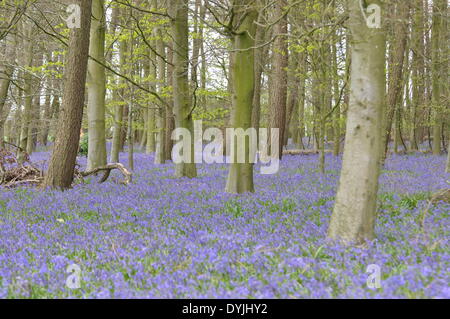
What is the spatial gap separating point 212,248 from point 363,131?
2082mm

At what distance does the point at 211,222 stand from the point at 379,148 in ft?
8.47

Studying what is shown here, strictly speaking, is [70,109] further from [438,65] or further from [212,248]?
[438,65]

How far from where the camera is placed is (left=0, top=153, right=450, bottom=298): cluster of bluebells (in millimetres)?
3461

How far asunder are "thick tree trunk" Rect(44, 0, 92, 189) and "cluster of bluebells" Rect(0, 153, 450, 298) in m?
1.09

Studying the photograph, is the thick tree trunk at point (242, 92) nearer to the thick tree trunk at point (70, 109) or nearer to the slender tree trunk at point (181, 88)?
the slender tree trunk at point (181, 88)

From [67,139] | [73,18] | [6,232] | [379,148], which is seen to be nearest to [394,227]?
[379,148]

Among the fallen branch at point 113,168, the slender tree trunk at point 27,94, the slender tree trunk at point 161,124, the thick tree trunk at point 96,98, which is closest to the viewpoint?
the fallen branch at point 113,168

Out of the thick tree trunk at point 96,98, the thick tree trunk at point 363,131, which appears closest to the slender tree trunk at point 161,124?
the thick tree trunk at point 96,98

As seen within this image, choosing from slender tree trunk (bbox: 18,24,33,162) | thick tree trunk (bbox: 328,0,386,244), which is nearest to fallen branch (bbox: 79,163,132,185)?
thick tree trunk (bbox: 328,0,386,244)

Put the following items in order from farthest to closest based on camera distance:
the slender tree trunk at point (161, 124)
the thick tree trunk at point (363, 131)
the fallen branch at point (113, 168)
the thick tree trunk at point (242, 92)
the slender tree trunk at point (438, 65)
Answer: the slender tree trunk at point (161, 124), the slender tree trunk at point (438, 65), the fallen branch at point (113, 168), the thick tree trunk at point (242, 92), the thick tree trunk at point (363, 131)

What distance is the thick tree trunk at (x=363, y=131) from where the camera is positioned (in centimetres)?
445

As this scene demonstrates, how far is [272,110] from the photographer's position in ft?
57.6

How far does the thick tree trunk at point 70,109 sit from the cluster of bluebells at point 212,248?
3.57 feet

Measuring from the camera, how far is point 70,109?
9648 millimetres
